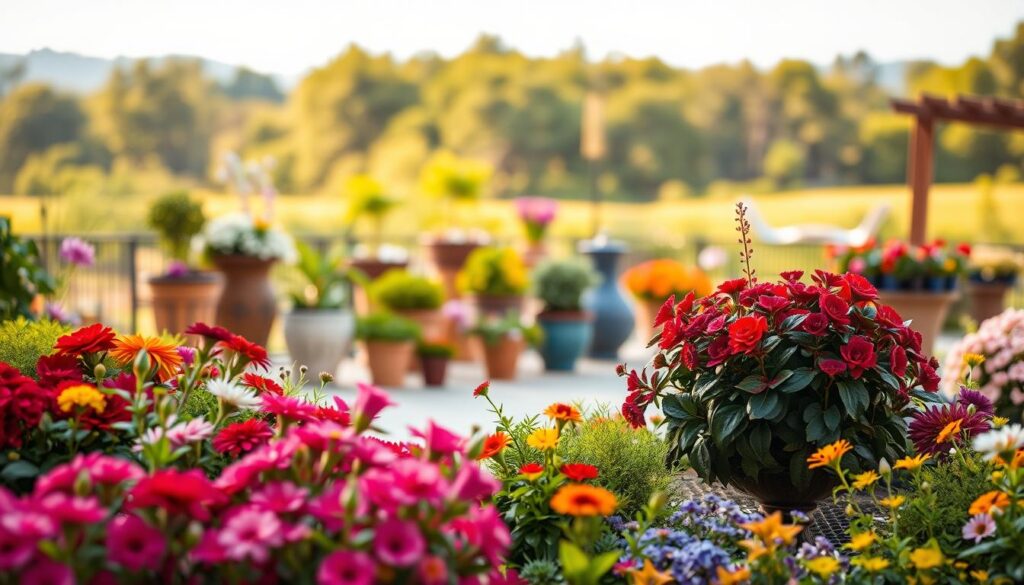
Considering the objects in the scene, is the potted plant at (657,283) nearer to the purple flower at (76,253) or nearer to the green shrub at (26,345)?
the purple flower at (76,253)

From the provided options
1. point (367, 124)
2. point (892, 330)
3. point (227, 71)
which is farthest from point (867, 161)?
point (892, 330)

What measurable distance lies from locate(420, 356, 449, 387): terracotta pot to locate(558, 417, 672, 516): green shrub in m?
4.33

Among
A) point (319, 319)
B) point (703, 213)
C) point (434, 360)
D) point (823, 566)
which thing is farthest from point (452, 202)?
point (703, 213)

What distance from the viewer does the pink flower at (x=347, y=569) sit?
108cm

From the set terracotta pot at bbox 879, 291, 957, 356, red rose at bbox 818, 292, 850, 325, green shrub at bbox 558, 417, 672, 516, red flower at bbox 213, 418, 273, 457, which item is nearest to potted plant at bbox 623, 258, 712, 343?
terracotta pot at bbox 879, 291, 957, 356

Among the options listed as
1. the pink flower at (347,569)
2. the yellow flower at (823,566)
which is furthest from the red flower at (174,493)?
the yellow flower at (823,566)

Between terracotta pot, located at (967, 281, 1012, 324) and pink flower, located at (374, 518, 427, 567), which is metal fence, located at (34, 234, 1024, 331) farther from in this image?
pink flower, located at (374, 518, 427, 567)

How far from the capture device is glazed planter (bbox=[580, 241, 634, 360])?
309 inches

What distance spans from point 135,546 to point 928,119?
7653 mm

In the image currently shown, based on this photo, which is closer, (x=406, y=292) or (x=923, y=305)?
(x=923, y=305)

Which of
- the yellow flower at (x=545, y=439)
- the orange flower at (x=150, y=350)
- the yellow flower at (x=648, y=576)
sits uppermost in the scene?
the orange flower at (x=150, y=350)

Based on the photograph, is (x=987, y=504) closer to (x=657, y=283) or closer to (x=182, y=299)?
(x=182, y=299)

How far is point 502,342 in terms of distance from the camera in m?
6.90

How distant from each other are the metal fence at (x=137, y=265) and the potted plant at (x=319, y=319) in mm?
608
